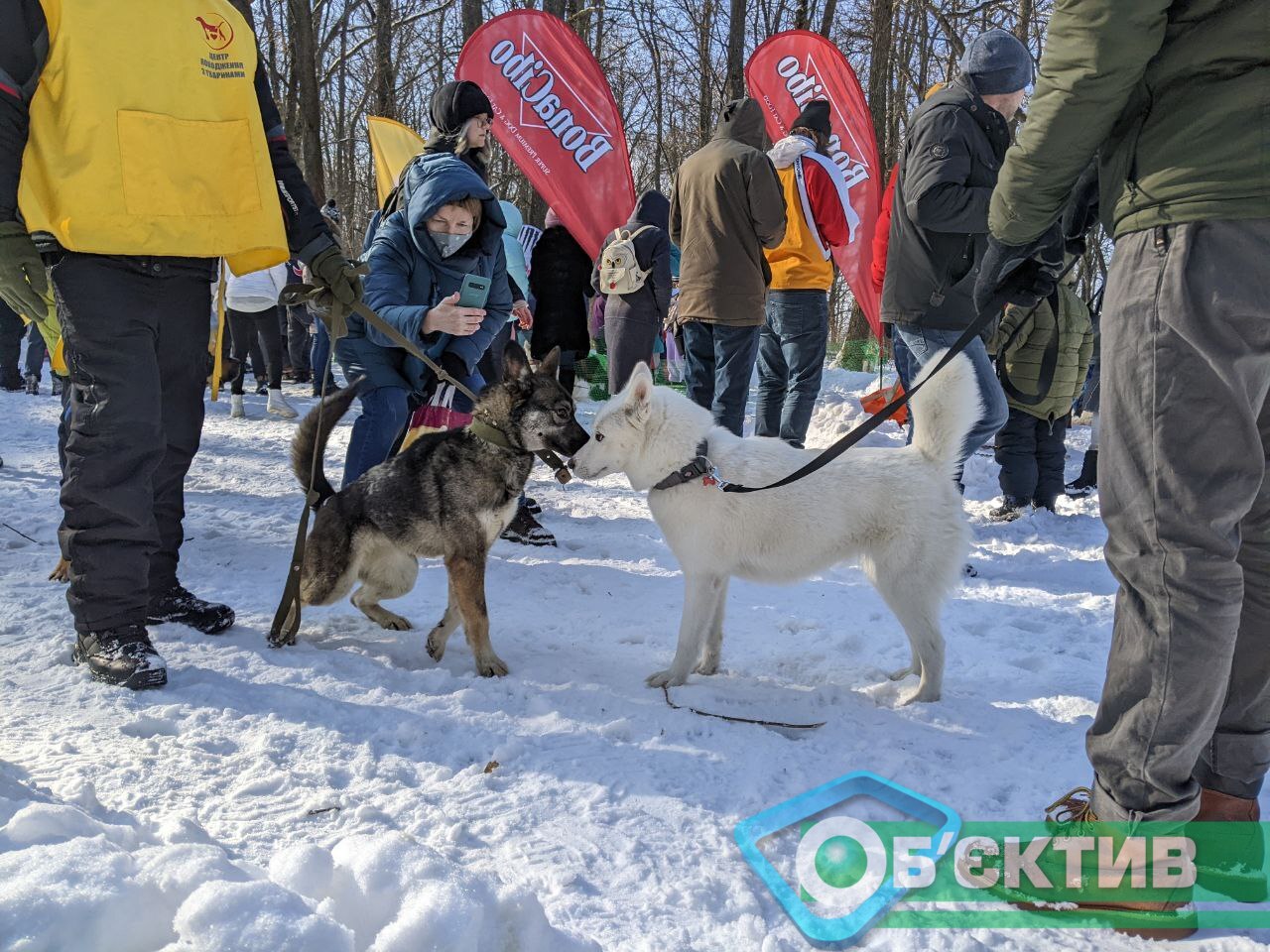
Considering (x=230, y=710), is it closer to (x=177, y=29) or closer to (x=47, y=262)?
(x=47, y=262)

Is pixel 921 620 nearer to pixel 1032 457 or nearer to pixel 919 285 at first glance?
pixel 919 285

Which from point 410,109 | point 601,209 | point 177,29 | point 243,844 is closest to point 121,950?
point 243,844

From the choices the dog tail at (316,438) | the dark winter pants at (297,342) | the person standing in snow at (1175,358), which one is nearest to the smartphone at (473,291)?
the dog tail at (316,438)

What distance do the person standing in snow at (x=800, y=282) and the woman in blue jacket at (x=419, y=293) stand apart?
97.6 inches

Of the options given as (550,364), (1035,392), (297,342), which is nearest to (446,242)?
(550,364)

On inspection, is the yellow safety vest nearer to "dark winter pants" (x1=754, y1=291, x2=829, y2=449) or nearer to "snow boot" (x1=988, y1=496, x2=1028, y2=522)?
"dark winter pants" (x1=754, y1=291, x2=829, y2=449)

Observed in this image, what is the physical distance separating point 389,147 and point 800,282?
747 centimetres

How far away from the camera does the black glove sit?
6.77 feet

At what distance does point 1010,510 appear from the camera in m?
5.92

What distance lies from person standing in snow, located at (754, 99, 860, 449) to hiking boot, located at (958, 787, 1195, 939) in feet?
13.8

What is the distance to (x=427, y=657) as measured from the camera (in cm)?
345

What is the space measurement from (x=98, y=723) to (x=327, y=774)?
78 centimetres

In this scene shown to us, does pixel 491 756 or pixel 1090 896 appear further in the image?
pixel 491 756

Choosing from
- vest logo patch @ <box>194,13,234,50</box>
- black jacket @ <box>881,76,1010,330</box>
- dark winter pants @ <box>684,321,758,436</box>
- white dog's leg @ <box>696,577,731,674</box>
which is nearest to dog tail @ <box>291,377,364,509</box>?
vest logo patch @ <box>194,13,234,50</box>
